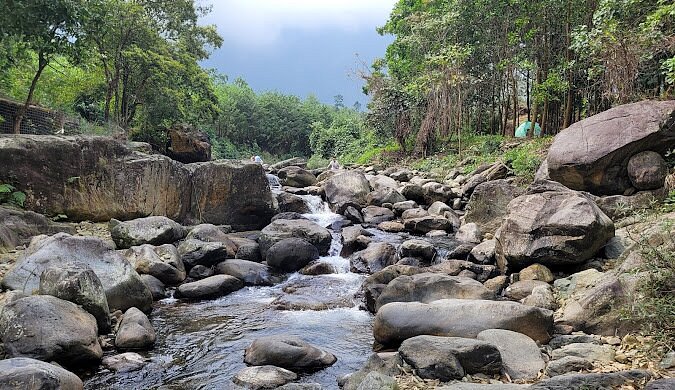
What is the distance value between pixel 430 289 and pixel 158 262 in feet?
18.4

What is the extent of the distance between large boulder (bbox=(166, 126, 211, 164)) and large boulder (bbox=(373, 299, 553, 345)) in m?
21.7

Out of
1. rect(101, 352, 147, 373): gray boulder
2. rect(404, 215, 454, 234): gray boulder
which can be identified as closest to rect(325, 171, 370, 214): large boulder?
rect(404, 215, 454, 234): gray boulder

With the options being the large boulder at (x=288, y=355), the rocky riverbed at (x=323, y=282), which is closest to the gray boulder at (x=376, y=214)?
the rocky riverbed at (x=323, y=282)

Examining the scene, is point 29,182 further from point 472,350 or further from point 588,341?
point 588,341

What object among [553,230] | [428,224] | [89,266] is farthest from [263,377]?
[428,224]

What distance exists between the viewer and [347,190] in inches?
734

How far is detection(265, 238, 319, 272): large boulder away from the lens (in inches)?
455

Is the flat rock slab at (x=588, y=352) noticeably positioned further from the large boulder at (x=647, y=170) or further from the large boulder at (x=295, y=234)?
the large boulder at (x=295, y=234)

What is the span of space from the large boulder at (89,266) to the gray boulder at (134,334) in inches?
34.6

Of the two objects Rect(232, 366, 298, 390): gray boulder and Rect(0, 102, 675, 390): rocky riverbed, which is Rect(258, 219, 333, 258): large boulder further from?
Rect(232, 366, 298, 390): gray boulder

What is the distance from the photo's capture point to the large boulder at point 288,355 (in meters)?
6.24

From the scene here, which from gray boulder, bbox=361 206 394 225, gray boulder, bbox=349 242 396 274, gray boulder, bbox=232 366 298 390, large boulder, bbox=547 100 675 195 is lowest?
gray boulder, bbox=232 366 298 390

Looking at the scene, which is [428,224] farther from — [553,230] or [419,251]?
[553,230]

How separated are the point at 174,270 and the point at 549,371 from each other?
7.56 meters
